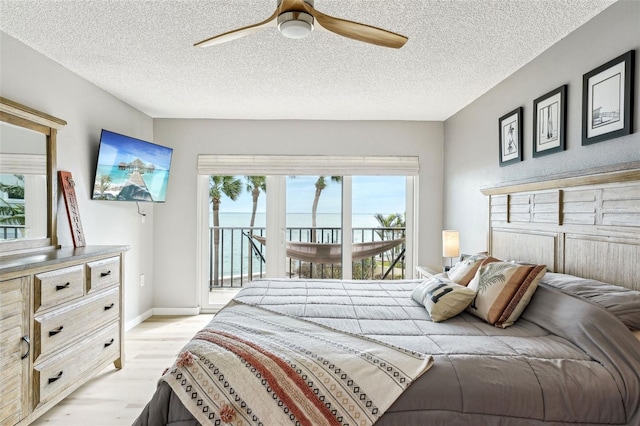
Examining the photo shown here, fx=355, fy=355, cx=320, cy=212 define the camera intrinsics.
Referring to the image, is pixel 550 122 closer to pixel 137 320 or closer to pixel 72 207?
→ pixel 72 207

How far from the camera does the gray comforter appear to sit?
130 centimetres

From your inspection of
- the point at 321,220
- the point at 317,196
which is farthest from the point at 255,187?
the point at 321,220

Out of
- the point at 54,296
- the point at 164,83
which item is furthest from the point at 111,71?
the point at 54,296

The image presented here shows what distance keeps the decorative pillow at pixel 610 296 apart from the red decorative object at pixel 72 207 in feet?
10.9

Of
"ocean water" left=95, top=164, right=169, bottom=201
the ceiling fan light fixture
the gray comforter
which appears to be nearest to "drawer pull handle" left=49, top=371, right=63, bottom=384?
the gray comforter

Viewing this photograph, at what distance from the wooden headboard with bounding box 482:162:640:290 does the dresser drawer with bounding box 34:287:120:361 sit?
3.07m

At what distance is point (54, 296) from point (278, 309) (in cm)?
133

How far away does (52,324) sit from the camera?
82.5 inches

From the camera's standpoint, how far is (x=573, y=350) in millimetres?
1483

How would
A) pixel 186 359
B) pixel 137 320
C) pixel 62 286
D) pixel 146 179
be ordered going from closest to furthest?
pixel 186 359 < pixel 62 286 < pixel 146 179 < pixel 137 320

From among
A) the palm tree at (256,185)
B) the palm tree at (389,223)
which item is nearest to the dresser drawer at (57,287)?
the palm tree at (256,185)

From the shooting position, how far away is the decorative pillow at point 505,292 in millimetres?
1833

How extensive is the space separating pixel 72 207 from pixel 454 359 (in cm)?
295

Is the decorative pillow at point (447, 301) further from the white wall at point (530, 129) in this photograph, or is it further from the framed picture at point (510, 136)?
the framed picture at point (510, 136)
